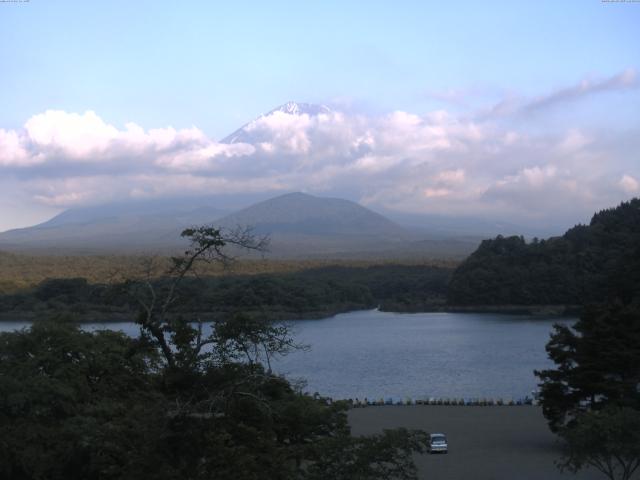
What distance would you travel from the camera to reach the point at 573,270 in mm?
51906

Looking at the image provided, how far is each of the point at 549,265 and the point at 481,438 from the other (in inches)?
1613

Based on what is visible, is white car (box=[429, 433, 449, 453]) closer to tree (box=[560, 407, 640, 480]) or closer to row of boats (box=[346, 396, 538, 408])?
tree (box=[560, 407, 640, 480])

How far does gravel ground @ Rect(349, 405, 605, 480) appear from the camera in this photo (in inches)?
450

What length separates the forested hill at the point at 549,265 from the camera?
5112cm

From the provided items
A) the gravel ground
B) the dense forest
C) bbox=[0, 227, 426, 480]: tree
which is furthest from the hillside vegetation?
bbox=[0, 227, 426, 480]: tree

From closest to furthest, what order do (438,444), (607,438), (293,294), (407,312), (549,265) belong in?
1. (607,438)
2. (438,444)
3. (293,294)
4. (549,265)
5. (407,312)

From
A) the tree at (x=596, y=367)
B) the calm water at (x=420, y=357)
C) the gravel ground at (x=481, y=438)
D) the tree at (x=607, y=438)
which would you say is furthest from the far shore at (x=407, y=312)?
the tree at (x=607, y=438)

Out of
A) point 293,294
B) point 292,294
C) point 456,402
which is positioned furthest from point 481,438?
point 293,294

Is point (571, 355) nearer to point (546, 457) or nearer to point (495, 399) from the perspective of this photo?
point (546, 457)

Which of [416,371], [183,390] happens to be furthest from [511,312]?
[183,390]

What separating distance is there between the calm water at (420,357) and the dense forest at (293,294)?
220 centimetres

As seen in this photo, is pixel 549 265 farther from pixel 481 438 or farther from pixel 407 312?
pixel 481 438

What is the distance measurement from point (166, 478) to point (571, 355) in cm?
1001

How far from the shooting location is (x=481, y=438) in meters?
14.3
